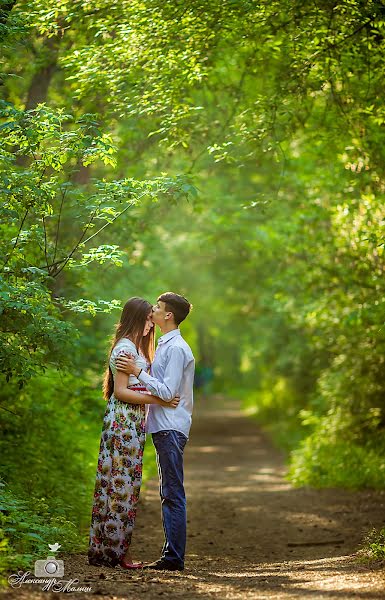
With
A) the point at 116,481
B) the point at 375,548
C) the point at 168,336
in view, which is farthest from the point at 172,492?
the point at 375,548

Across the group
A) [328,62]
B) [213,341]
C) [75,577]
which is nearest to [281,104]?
[328,62]

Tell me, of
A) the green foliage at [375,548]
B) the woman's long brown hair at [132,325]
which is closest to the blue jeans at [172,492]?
the woman's long brown hair at [132,325]

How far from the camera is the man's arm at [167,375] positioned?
7.83m

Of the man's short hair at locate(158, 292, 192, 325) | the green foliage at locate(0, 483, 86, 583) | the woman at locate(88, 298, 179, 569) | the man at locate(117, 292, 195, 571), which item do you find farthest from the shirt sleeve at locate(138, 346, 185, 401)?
the green foliage at locate(0, 483, 86, 583)

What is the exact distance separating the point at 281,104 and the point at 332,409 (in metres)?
7.42

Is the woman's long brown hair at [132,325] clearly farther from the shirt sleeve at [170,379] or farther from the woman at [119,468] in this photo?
the shirt sleeve at [170,379]

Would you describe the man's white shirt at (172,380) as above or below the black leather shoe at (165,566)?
above

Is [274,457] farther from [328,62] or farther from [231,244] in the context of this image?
[328,62]

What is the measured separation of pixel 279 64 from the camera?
1255cm

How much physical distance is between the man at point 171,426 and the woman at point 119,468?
11cm

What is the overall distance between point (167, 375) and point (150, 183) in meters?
2.06

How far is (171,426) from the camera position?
8.01 meters

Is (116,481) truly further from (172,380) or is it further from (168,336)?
(168,336)

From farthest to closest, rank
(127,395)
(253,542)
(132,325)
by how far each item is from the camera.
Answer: (253,542)
(132,325)
(127,395)
